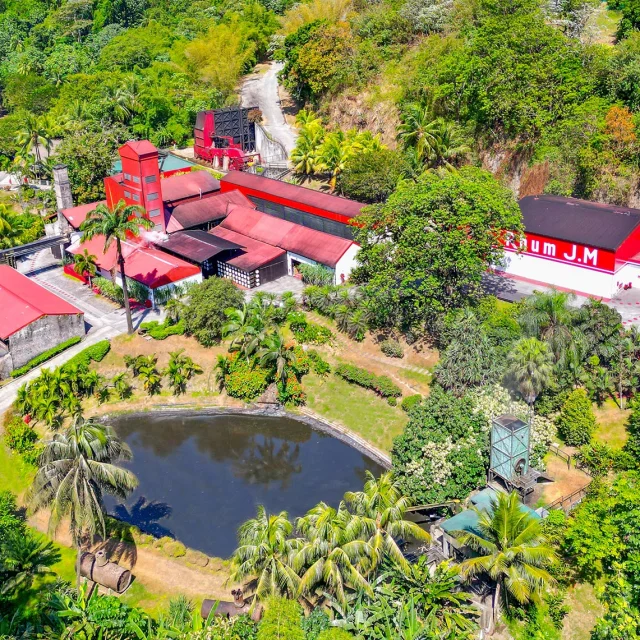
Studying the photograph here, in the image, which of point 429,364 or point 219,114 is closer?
point 429,364

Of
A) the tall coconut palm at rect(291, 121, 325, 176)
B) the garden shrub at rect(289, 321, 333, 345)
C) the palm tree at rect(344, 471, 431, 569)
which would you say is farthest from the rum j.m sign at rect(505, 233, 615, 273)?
the palm tree at rect(344, 471, 431, 569)

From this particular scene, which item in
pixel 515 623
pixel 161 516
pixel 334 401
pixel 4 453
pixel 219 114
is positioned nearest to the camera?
pixel 515 623

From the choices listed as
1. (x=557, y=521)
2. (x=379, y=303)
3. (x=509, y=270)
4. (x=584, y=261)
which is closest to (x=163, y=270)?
(x=379, y=303)

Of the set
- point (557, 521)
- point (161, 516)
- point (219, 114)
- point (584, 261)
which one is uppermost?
point (219, 114)

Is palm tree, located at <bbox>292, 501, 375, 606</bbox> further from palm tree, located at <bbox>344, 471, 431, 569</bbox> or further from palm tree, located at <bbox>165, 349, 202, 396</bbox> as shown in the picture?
palm tree, located at <bbox>165, 349, 202, 396</bbox>

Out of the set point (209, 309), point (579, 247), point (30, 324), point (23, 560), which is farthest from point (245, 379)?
point (579, 247)

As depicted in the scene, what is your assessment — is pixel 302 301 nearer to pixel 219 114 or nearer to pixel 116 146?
pixel 219 114

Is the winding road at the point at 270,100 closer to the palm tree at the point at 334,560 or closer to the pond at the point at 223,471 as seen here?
the pond at the point at 223,471
